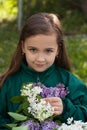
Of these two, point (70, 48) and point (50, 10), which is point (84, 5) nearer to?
point (50, 10)

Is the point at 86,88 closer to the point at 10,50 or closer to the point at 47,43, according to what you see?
the point at 47,43

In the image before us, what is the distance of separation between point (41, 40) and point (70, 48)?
5.01 meters

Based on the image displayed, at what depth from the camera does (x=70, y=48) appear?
7648mm

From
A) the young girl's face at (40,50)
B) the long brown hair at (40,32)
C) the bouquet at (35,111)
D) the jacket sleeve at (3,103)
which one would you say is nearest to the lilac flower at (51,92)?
the bouquet at (35,111)

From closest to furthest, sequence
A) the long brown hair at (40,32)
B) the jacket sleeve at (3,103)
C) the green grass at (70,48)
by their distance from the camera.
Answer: the long brown hair at (40,32)
the jacket sleeve at (3,103)
the green grass at (70,48)

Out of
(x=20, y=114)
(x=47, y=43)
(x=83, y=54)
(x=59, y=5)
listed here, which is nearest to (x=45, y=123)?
(x=20, y=114)

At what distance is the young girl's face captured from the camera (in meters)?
2.65

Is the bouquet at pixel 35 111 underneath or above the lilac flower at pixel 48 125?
above

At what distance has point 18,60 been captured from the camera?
116 inches

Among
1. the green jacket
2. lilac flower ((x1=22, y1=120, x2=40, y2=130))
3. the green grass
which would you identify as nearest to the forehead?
the green jacket

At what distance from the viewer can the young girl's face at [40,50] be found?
8.70 feet

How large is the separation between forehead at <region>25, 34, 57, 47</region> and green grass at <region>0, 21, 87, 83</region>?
3228mm

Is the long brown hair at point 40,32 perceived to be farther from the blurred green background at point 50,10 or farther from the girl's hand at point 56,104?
the blurred green background at point 50,10

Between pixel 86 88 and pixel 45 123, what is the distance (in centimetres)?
83
